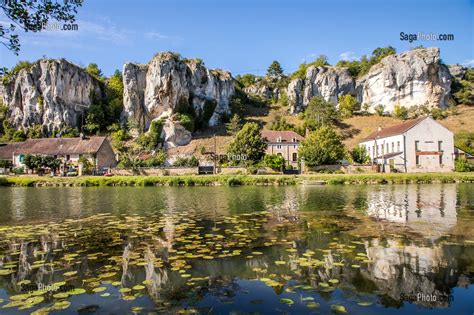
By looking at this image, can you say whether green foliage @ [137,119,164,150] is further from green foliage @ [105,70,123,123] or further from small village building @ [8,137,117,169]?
green foliage @ [105,70,123,123]

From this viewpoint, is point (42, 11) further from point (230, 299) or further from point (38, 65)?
point (38, 65)

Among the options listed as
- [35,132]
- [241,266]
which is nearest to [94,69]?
[35,132]

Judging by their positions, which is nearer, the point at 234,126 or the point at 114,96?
the point at 234,126

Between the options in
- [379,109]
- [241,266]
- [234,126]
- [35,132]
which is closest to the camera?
[241,266]

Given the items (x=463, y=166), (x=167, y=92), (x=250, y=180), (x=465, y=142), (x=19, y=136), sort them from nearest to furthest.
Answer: (x=250, y=180) → (x=463, y=166) → (x=465, y=142) → (x=19, y=136) → (x=167, y=92)

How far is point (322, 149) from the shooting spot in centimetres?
5209

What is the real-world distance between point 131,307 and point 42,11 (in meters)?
6.87

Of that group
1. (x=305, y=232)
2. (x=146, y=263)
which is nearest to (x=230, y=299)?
(x=146, y=263)

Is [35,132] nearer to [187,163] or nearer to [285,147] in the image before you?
[187,163]

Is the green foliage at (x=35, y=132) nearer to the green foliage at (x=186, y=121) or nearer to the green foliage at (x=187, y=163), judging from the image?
the green foliage at (x=186, y=121)

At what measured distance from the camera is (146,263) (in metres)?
8.20

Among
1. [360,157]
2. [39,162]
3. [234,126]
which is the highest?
[234,126]

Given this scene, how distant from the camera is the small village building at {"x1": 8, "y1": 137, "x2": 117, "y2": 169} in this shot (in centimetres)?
6084

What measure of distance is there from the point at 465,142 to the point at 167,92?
60966mm
